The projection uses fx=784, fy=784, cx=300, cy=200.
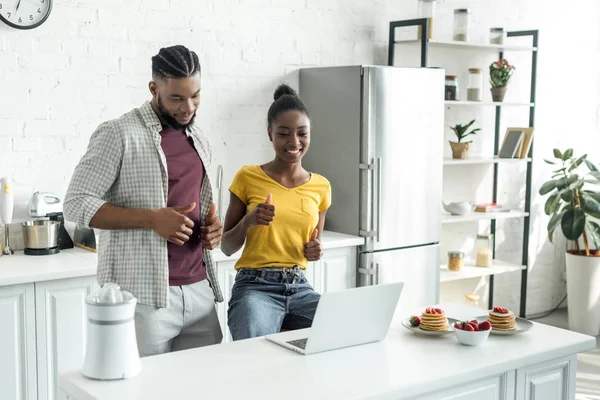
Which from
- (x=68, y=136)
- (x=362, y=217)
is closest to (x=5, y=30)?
(x=68, y=136)

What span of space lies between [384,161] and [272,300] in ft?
5.60

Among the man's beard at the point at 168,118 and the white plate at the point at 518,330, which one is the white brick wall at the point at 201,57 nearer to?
the man's beard at the point at 168,118

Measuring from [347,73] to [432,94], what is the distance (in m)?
0.55

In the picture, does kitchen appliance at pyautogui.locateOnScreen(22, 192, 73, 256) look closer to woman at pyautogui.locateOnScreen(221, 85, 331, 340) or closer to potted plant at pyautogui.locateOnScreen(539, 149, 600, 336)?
woman at pyautogui.locateOnScreen(221, 85, 331, 340)

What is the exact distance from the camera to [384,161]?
4.26m

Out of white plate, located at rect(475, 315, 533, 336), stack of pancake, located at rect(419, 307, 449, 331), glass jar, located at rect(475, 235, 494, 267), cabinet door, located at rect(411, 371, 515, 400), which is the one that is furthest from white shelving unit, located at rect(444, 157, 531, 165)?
cabinet door, located at rect(411, 371, 515, 400)

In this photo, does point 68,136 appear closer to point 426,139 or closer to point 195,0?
point 195,0

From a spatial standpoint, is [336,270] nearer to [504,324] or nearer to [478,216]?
[478,216]

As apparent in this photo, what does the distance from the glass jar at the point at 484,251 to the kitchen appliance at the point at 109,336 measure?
3.70 metres

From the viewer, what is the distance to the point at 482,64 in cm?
548

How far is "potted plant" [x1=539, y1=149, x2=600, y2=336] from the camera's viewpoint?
17.3ft

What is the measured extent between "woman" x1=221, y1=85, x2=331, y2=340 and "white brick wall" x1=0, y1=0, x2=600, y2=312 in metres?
1.29

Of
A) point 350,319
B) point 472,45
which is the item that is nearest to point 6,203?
point 350,319

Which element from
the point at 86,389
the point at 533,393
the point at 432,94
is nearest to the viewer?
the point at 86,389
